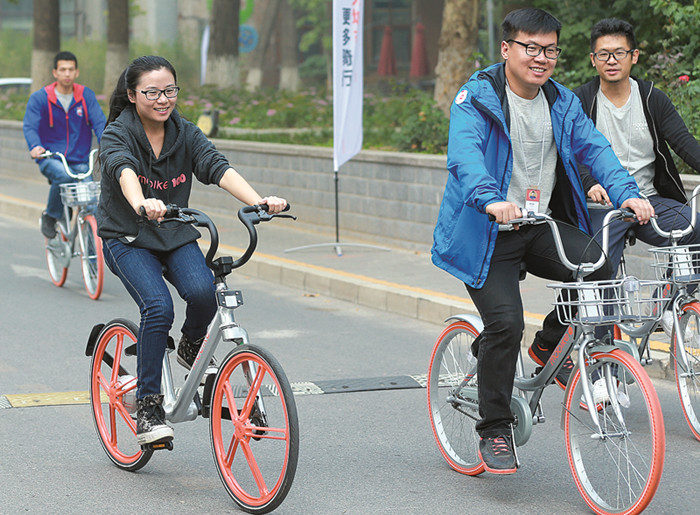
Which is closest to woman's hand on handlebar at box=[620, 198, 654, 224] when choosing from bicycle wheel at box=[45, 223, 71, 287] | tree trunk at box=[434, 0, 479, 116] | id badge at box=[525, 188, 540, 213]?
id badge at box=[525, 188, 540, 213]

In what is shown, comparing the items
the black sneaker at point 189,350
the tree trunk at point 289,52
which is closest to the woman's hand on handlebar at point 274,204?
the black sneaker at point 189,350

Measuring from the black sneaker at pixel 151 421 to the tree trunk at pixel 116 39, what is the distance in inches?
694

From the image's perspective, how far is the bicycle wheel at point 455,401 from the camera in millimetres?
5180

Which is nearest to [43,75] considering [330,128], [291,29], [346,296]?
[330,128]

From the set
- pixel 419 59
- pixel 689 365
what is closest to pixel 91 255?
pixel 689 365

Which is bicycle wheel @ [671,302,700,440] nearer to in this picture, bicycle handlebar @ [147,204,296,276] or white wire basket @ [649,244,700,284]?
white wire basket @ [649,244,700,284]

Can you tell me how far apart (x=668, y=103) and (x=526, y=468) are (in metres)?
2.10

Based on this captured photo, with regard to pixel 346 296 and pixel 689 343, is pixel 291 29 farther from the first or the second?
pixel 689 343

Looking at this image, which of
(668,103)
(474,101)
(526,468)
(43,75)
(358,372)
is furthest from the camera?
(43,75)

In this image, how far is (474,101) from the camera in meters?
4.77

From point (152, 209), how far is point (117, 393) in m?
1.20

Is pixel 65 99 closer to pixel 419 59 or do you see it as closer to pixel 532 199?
pixel 532 199

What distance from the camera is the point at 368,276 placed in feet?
34.1

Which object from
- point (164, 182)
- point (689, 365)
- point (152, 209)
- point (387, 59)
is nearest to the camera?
point (152, 209)
